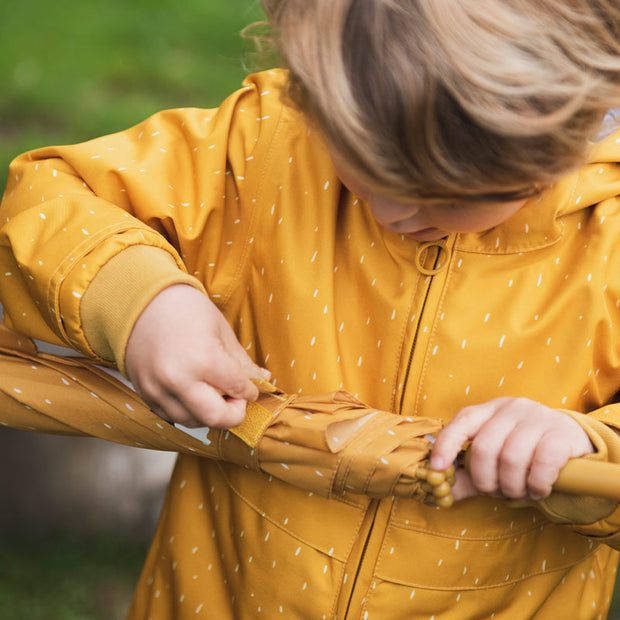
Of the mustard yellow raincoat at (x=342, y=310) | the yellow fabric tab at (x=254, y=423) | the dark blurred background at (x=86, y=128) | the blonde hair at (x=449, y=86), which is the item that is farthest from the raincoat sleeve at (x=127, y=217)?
the dark blurred background at (x=86, y=128)

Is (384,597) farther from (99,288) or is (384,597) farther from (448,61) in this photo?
(448,61)

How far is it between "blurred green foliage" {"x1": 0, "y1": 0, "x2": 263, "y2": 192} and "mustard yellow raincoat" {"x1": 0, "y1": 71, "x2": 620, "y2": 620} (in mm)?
1464

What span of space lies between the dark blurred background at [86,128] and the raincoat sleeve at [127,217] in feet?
1.73

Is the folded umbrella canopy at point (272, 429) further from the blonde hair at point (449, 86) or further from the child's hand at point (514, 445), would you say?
the blonde hair at point (449, 86)

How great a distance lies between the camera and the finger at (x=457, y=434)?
0.89 meters

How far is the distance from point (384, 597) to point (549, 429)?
0.31 meters

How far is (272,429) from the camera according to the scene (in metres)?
0.96

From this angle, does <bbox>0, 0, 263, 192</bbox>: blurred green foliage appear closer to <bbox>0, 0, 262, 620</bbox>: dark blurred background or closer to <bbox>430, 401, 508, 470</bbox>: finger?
<bbox>0, 0, 262, 620</bbox>: dark blurred background

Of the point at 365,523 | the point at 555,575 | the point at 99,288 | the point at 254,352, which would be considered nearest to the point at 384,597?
the point at 365,523

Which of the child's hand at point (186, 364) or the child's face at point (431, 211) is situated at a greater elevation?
the child's face at point (431, 211)

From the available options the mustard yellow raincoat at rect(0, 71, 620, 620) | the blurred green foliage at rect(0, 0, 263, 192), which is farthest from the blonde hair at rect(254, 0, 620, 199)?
the blurred green foliage at rect(0, 0, 263, 192)

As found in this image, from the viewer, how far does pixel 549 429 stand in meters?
0.89

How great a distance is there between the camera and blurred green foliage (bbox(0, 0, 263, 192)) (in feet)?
8.34

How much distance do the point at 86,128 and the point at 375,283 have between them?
1669 mm
